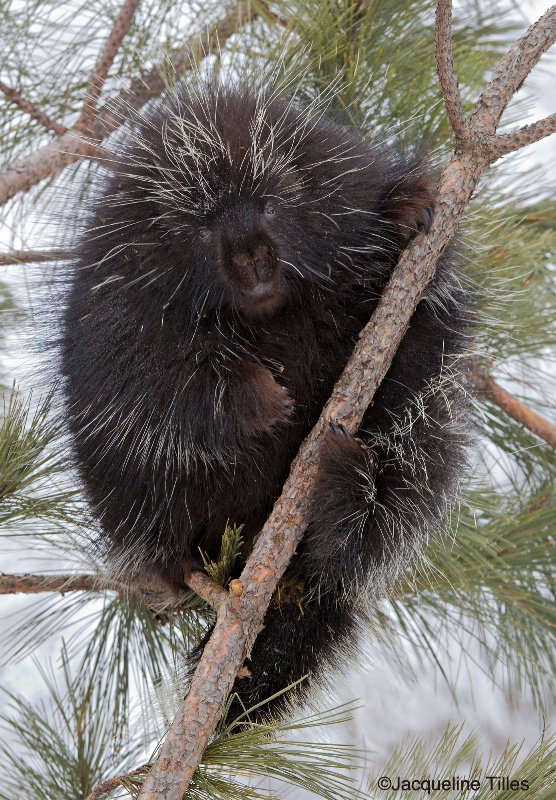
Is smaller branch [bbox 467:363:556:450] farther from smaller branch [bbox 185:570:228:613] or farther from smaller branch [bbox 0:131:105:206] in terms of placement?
smaller branch [bbox 0:131:105:206]

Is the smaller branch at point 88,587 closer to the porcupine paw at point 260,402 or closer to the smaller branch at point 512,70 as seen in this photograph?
the porcupine paw at point 260,402

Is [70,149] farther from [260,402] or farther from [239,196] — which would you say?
[260,402]

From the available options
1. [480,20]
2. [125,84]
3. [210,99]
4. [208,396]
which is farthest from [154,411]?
[480,20]

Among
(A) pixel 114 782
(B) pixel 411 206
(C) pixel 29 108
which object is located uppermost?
(C) pixel 29 108

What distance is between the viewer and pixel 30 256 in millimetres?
2621

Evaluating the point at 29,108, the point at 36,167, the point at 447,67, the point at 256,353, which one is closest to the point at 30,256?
the point at 36,167

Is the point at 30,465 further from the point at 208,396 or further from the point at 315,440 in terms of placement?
the point at 315,440

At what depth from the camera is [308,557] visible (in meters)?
2.05

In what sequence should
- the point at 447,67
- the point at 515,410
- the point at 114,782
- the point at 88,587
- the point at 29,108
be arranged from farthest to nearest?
1. the point at 29,108
2. the point at 515,410
3. the point at 88,587
4. the point at 447,67
5. the point at 114,782

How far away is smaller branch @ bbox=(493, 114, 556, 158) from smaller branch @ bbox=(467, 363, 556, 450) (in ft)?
3.10

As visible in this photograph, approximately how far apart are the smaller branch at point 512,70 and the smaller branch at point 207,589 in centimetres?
109

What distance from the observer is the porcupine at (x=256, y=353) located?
1.88 meters

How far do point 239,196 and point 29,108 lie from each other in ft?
4.35

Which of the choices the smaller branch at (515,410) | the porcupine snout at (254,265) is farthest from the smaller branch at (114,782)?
the smaller branch at (515,410)
